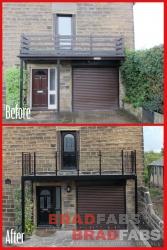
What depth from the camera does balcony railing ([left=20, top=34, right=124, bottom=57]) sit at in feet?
37.7

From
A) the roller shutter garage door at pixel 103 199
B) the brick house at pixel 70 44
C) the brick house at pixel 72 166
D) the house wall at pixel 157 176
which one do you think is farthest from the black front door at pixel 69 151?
the house wall at pixel 157 176

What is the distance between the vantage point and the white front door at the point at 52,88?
12562 mm

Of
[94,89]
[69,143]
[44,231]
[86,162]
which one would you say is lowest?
[44,231]

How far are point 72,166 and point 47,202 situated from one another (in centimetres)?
169

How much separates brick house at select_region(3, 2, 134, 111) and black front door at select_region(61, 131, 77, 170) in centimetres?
133

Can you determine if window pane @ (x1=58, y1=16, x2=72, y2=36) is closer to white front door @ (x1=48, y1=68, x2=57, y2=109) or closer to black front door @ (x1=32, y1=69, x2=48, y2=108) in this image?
white front door @ (x1=48, y1=68, x2=57, y2=109)

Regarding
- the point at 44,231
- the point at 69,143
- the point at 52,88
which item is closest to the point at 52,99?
the point at 52,88

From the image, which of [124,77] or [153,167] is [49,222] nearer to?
[124,77]

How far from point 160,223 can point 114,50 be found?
6.72 meters

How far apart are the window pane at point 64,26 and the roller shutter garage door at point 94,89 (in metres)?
1.51

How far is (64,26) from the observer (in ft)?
41.4

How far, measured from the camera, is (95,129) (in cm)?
1154

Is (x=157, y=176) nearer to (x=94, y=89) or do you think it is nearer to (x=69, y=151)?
(x=94, y=89)

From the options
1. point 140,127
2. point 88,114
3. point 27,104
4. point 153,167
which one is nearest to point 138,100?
point 140,127
